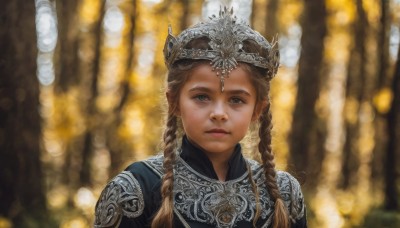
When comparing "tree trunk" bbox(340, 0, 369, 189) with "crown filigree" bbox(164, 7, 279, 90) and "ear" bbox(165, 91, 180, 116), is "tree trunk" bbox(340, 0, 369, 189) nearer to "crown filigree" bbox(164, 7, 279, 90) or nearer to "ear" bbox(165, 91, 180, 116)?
"crown filigree" bbox(164, 7, 279, 90)

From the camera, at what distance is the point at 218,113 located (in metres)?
3.13

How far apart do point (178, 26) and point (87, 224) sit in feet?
31.9

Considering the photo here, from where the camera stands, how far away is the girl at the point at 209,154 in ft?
10.4

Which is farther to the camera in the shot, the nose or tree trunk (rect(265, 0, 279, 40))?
tree trunk (rect(265, 0, 279, 40))

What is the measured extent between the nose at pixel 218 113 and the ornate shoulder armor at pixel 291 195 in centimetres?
57

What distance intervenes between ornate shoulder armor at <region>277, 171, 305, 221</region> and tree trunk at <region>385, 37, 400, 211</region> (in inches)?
209

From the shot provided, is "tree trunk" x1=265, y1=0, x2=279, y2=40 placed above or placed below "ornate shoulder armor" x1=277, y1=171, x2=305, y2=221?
above

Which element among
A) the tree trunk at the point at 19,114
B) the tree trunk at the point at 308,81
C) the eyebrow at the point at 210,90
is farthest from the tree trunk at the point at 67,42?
the eyebrow at the point at 210,90

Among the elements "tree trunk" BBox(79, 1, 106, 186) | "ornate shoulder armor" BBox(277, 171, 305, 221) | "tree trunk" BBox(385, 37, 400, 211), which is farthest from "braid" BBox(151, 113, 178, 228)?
"tree trunk" BBox(79, 1, 106, 186)

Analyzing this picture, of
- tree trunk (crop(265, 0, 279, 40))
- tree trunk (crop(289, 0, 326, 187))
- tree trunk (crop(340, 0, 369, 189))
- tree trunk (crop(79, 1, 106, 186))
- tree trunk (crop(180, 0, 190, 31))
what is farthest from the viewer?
tree trunk (crop(265, 0, 279, 40))

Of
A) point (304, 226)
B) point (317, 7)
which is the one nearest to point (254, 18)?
point (317, 7)

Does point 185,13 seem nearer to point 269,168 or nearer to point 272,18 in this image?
point 272,18

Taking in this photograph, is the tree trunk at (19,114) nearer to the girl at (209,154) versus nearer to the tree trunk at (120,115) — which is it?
the girl at (209,154)

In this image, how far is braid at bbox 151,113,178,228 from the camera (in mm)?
3062
